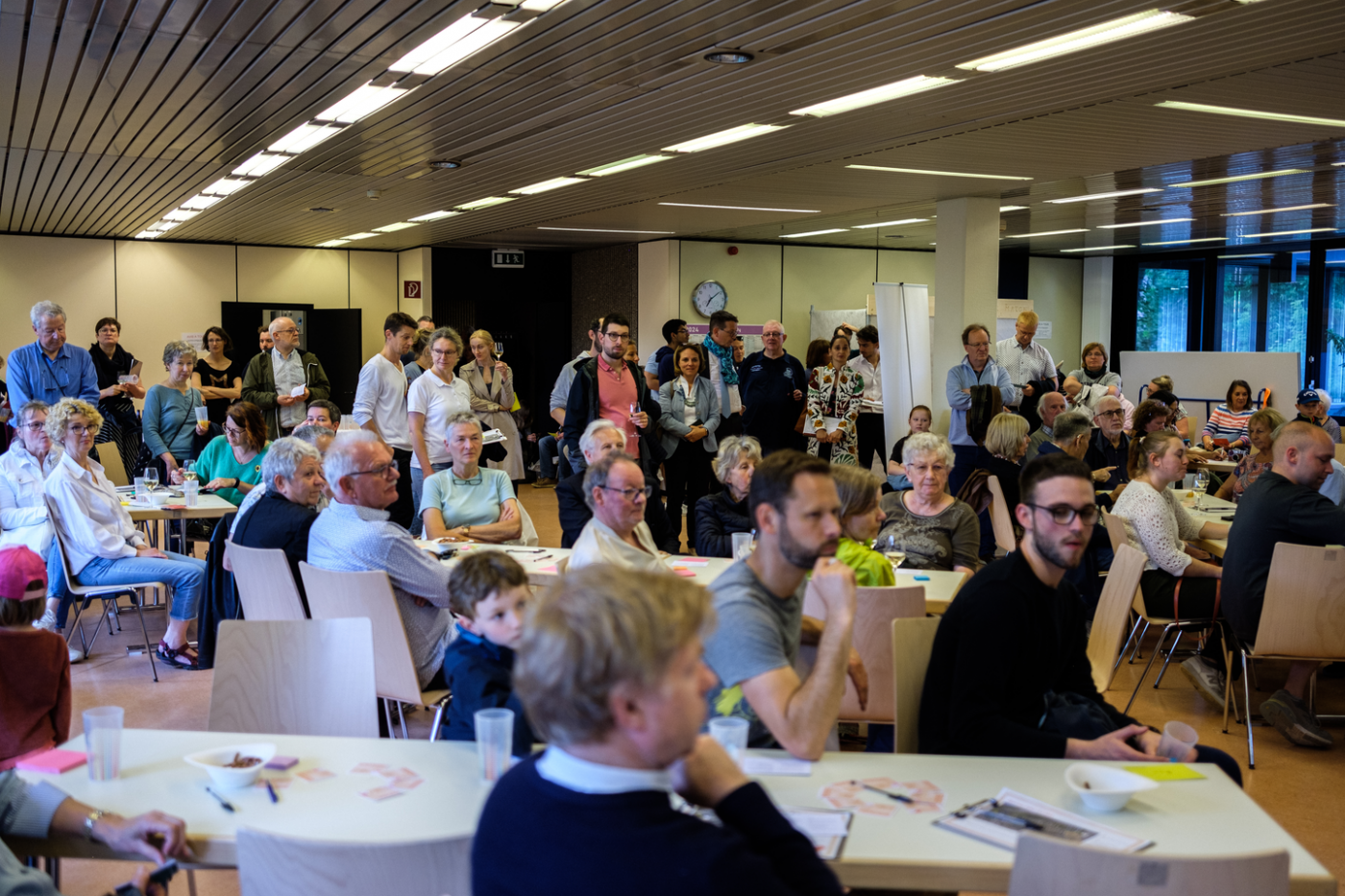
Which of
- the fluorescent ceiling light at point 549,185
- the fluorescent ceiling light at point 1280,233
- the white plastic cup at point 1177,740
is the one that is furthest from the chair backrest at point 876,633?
the fluorescent ceiling light at point 1280,233

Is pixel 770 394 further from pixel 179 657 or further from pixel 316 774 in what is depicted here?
pixel 316 774

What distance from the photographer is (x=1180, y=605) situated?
5.18 m

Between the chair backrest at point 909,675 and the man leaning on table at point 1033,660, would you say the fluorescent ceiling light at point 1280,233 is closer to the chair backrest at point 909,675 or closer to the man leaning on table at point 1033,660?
the man leaning on table at point 1033,660

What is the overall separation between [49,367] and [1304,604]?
8077 mm

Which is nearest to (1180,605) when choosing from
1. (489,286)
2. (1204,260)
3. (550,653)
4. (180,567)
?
(550,653)

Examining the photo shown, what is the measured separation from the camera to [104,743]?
2248 mm

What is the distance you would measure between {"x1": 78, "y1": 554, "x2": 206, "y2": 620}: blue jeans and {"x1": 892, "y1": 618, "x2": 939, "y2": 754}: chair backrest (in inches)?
155

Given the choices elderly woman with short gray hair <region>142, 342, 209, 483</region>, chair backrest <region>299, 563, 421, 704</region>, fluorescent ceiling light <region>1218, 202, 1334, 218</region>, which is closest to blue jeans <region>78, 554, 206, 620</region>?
chair backrest <region>299, 563, 421, 704</region>

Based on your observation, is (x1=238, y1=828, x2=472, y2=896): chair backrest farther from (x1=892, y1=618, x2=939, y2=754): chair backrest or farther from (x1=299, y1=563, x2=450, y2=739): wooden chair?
(x1=299, y1=563, x2=450, y2=739): wooden chair

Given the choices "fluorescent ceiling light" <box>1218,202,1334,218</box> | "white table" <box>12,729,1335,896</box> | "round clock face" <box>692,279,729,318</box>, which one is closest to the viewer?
"white table" <box>12,729,1335,896</box>

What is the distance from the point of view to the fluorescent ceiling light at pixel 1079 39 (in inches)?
174

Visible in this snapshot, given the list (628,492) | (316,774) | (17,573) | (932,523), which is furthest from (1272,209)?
(17,573)

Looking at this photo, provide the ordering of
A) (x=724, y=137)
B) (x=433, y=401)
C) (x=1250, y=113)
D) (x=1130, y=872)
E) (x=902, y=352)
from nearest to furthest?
(x=1130, y=872) → (x=1250, y=113) → (x=433, y=401) → (x=724, y=137) → (x=902, y=352)

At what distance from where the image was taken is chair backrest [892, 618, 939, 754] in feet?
9.23
